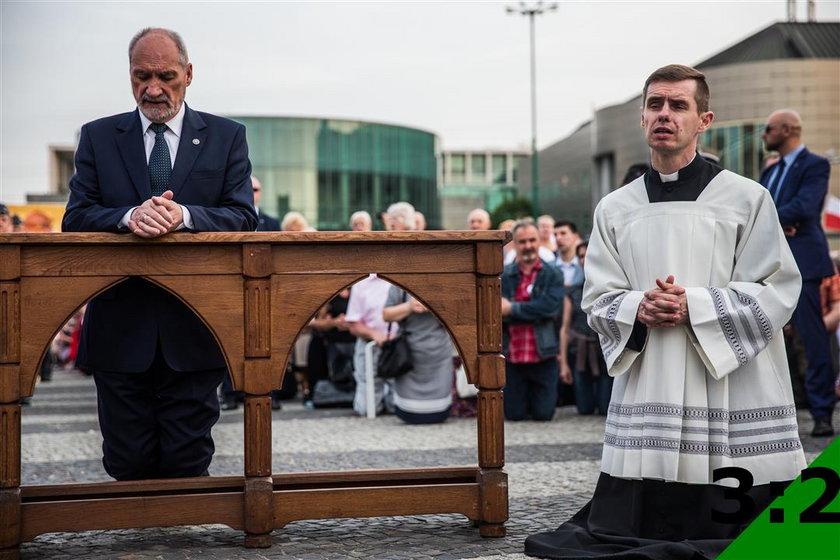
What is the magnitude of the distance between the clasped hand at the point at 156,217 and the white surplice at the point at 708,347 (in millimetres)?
1905

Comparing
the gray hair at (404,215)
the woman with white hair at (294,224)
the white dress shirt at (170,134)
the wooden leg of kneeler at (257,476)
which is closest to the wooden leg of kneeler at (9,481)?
the wooden leg of kneeler at (257,476)

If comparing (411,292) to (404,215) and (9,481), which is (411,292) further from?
(404,215)

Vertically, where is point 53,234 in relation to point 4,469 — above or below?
above

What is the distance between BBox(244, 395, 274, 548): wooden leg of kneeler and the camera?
4.84 meters

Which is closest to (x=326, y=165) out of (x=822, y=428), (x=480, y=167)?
(x=822, y=428)

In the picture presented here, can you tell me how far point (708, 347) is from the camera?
185 inches

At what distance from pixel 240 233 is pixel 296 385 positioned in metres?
9.93

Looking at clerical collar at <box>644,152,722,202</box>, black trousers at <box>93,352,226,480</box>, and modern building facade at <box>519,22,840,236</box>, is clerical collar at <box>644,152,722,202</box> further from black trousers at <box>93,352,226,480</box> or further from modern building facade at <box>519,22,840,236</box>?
modern building facade at <box>519,22,840,236</box>

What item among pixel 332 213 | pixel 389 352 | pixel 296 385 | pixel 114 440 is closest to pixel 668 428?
pixel 114 440

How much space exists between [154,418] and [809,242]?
5448mm

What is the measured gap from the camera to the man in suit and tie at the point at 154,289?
5.00 metres

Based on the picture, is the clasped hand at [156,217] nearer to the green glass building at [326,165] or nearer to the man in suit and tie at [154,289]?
the man in suit and tie at [154,289]

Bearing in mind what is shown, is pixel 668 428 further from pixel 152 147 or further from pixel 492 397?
pixel 152 147

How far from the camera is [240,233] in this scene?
4.75m
